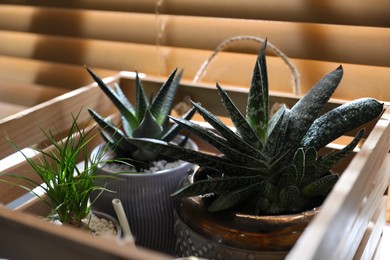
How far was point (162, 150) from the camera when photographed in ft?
2.67

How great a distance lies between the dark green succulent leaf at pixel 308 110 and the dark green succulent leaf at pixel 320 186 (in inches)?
2.7

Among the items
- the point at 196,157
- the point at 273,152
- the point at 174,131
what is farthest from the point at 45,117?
the point at 273,152

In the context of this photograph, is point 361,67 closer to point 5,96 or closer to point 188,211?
point 188,211

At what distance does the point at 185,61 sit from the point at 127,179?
1.67 ft

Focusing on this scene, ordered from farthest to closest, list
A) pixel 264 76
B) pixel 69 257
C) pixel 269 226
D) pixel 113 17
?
1. pixel 113 17
2. pixel 264 76
3. pixel 269 226
4. pixel 69 257

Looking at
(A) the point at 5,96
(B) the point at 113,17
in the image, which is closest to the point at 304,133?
(B) the point at 113,17

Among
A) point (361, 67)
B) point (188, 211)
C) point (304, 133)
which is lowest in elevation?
point (188, 211)

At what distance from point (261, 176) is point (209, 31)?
570 mm

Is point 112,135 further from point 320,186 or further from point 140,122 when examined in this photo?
point 320,186

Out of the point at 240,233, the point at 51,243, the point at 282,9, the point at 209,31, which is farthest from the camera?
the point at 209,31

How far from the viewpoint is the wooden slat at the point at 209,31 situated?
1.08 metres

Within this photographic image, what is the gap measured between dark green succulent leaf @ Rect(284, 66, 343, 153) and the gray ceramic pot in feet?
0.74

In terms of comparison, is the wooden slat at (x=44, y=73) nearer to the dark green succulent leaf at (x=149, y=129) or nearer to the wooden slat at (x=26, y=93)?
the wooden slat at (x=26, y=93)

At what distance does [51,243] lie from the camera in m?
0.54
